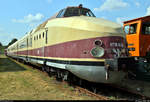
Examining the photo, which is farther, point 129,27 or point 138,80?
point 129,27

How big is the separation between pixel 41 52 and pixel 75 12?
117 inches

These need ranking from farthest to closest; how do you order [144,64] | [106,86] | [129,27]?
[129,27], [144,64], [106,86]

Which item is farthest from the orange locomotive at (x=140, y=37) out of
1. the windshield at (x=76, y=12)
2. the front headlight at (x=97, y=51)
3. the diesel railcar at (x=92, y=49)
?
the front headlight at (x=97, y=51)

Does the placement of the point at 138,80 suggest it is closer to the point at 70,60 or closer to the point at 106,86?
the point at 106,86

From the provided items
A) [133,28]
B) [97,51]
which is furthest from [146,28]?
[97,51]

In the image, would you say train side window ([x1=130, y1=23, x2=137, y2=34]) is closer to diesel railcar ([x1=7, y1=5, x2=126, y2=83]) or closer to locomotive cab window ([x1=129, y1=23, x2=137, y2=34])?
locomotive cab window ([x1=129, y1=23, x2=137, y2=34])

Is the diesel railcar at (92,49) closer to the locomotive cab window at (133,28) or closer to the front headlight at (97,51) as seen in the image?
the front headlight at (97,51)

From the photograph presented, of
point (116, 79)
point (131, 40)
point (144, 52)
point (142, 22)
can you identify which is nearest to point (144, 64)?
point (144, 52)

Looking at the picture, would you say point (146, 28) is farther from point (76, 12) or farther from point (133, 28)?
point (76, 12)

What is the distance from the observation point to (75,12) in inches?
302

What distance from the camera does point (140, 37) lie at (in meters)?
10.1

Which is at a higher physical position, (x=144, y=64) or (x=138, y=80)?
(x=144, y=64)

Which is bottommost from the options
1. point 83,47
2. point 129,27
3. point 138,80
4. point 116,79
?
point 138,80

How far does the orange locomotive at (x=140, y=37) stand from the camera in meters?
9.99
